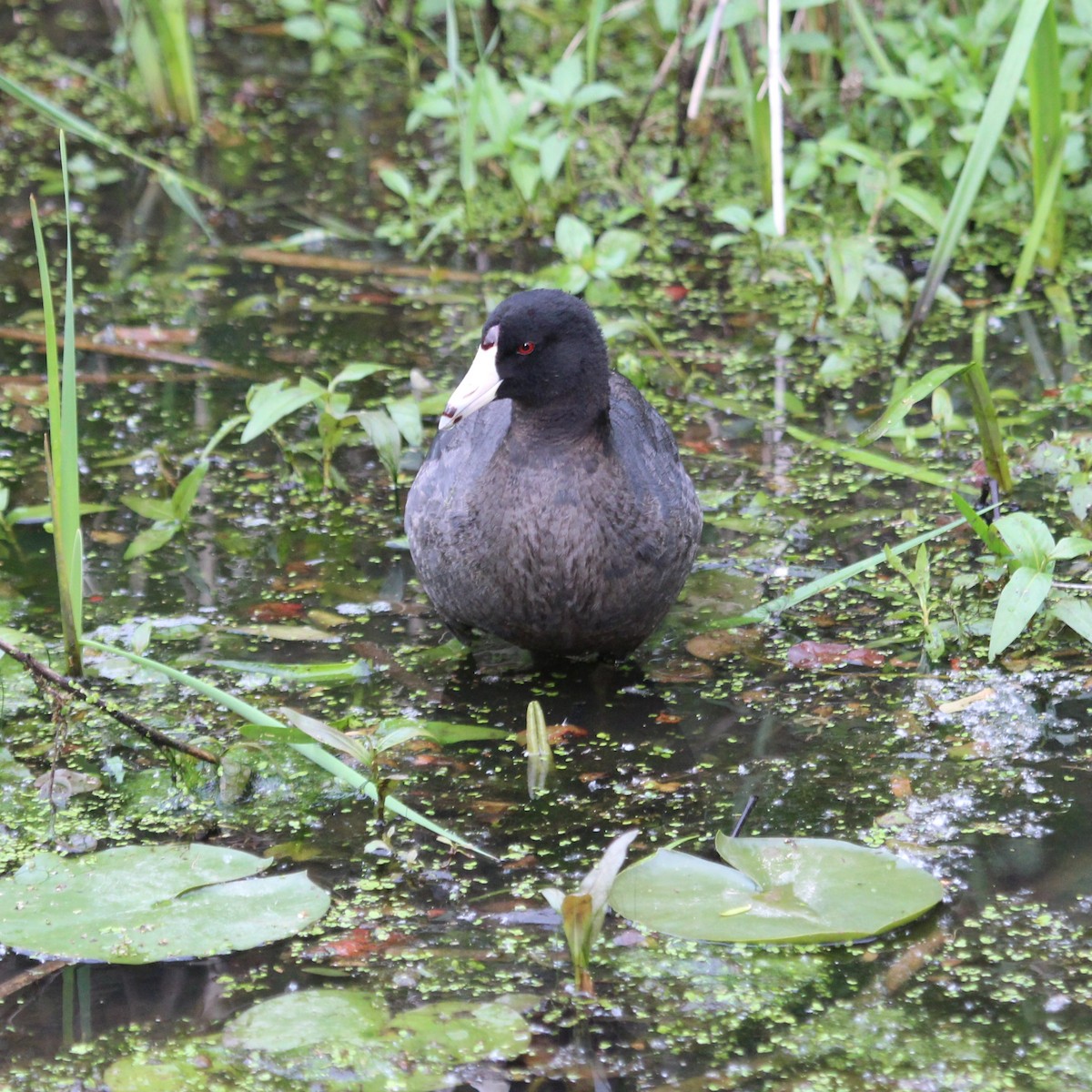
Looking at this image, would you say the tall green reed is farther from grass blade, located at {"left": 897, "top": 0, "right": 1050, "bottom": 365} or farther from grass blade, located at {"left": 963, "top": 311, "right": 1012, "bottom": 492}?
grass blade, located at {"left": 897, "top": 0, "right": 1050, "bottom": 365}

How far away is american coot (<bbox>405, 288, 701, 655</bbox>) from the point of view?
10.5 ft

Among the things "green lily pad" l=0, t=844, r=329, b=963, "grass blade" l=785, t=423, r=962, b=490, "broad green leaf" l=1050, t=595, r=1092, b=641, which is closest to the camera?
"green lily pad" l=0, t=844, r=329, b=963

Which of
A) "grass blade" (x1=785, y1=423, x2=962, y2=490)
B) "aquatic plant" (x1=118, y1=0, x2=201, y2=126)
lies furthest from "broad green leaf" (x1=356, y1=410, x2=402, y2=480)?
"aquatic plant" (x1=118, y1=0, x2=201, y2=126)

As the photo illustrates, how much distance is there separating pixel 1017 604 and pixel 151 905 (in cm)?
171

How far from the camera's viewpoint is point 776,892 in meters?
2.65

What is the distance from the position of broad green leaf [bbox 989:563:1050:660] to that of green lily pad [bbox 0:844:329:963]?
1.37m

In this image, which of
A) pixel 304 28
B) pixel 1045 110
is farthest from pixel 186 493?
pixel 304 28

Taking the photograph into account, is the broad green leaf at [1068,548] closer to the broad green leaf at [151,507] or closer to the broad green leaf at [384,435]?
the broad green leaf at [384,435]

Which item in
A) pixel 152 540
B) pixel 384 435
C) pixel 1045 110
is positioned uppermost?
pixel 1045 110

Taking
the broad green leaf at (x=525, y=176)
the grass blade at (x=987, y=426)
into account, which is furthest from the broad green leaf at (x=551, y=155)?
the grass blade at (x=987, y=426)

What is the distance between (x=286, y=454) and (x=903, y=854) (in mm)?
2125

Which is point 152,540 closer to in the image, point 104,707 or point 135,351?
point 104,707

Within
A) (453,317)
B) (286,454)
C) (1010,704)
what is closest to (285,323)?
(453,317)

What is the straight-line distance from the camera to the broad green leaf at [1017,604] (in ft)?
10.2
